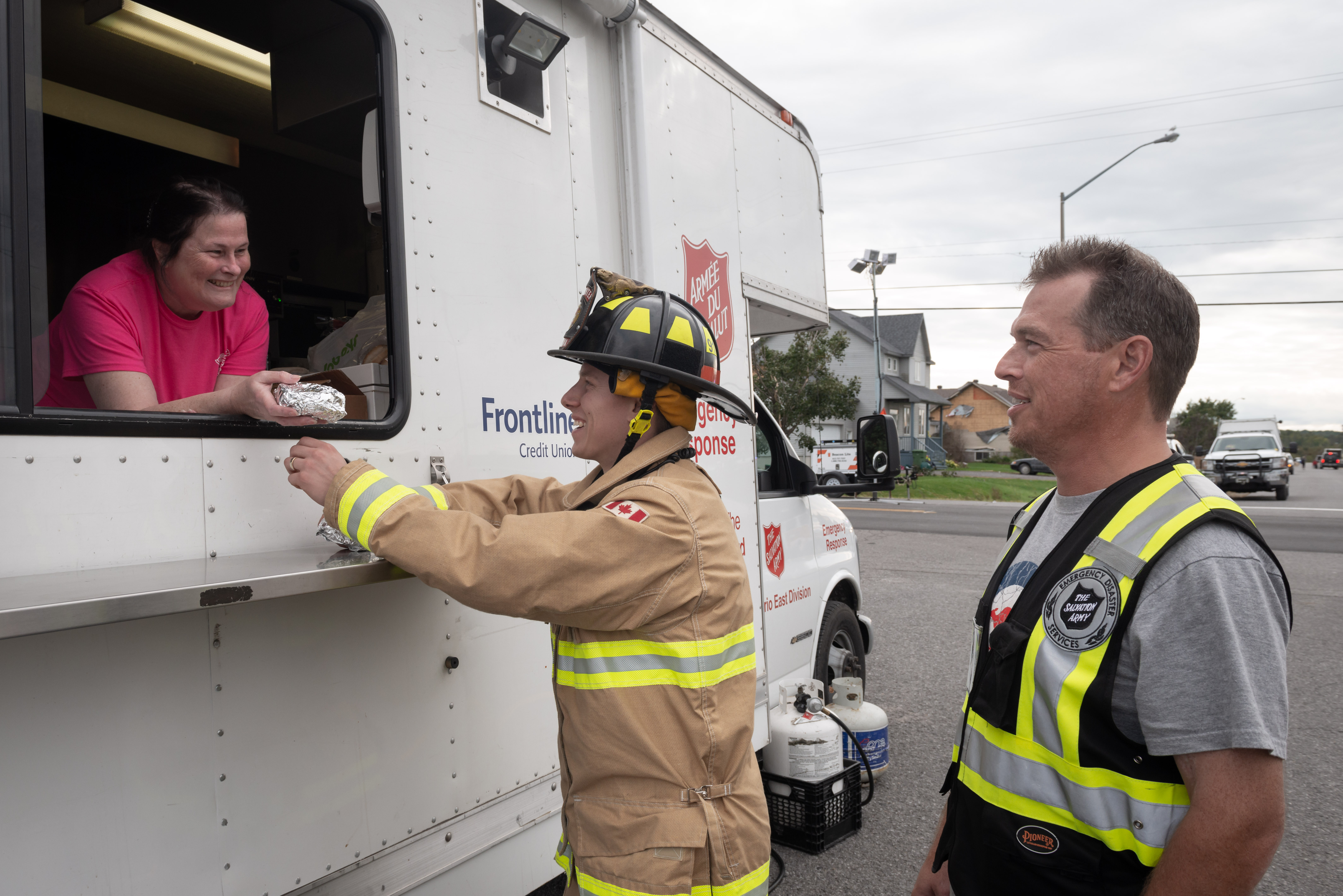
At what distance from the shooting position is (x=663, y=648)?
169cm

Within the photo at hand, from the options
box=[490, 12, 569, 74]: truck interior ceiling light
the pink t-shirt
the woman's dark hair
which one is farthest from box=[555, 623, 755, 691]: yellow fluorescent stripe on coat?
box=[490, 12, 569, 74]: truck interior ceiling light

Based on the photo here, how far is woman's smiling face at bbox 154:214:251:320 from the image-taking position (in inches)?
73.7

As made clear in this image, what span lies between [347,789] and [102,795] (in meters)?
0.50

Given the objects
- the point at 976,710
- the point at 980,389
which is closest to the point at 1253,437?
the point at 976,710

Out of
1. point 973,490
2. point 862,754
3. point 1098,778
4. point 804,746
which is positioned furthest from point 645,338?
point 973,490

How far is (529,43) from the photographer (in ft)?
7.79

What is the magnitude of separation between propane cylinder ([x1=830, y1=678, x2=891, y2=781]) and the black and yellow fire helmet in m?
2.72

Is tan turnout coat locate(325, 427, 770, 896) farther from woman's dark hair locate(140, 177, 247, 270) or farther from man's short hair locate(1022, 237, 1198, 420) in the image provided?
man's short hair locate(1022, 237, 1198, 420)

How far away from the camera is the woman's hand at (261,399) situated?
1652 millimetres

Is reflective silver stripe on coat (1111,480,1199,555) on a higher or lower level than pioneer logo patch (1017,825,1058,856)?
higher

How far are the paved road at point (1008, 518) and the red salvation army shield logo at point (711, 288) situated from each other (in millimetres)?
9691

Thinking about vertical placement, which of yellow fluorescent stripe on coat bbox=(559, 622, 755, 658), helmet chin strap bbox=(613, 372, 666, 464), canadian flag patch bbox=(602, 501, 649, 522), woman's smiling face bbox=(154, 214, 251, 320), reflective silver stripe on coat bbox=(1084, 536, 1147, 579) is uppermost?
woman's smiling face bbox=(154, 214, 251, 320)

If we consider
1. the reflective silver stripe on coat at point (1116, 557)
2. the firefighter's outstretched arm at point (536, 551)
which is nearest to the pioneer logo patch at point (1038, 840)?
the reflective silver stripe on coat at point (1116, 557)

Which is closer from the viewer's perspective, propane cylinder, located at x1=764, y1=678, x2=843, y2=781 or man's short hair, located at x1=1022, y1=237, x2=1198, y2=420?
man's short hair, located at x1=1022, y1=237, x2=1198, y2=420
